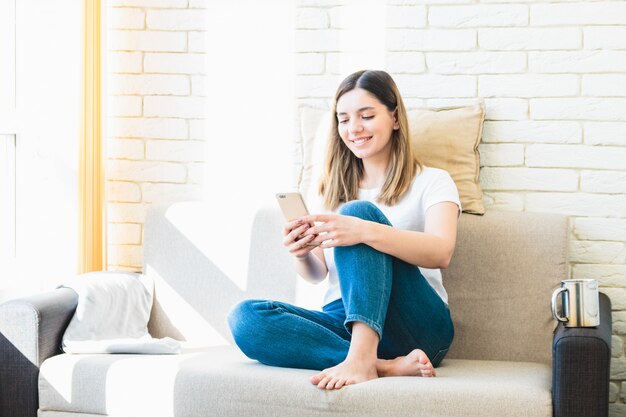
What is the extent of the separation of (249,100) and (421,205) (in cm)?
90

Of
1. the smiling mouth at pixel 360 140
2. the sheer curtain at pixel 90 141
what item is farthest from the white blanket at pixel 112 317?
the smiling mouth at pixel 360 140

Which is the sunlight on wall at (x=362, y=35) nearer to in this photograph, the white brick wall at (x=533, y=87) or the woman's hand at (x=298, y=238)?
the white brick wall at (x=533, y=87)

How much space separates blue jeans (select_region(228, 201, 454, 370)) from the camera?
2152 mm

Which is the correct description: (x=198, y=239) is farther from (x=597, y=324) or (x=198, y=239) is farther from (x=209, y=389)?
(x=597, y=324)

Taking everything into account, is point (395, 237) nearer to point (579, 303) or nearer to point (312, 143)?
point (579, 303)

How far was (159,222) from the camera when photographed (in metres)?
2.95

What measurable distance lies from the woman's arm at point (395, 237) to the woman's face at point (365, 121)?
1.01ft

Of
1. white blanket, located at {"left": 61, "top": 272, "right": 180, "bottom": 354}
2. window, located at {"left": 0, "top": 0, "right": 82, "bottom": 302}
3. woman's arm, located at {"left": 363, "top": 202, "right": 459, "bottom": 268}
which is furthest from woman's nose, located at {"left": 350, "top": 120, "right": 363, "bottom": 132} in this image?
window, located at {"left": 0, "top": 0, "right": 82, "bottom": 302}

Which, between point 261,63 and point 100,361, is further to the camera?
point 261,63

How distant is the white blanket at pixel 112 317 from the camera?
97.7 inches

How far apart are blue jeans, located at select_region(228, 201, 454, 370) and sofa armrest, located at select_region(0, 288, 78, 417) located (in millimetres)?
552

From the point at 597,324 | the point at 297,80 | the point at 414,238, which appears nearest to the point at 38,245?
the point at 297,80

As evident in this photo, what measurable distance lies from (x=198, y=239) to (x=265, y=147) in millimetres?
430

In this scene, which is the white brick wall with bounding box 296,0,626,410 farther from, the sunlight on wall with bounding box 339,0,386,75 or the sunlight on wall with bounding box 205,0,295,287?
the sunlight on wall with bounding box 205,0,295,287
